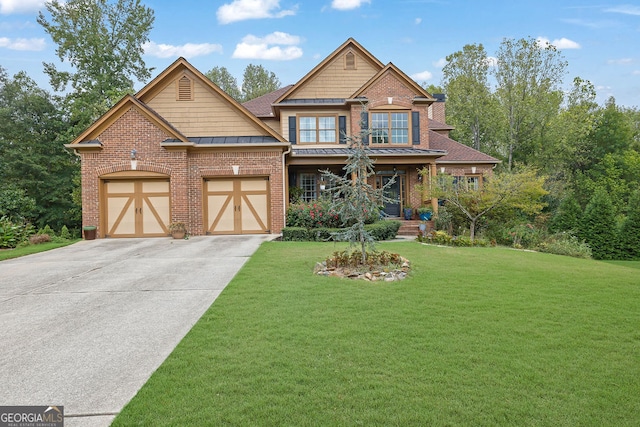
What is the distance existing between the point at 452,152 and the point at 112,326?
65.0 feet

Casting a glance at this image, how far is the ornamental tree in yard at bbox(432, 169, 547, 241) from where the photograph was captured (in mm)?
13681

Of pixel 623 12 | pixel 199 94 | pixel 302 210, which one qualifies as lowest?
pixel 302 210

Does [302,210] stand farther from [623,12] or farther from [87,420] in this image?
[623,12]

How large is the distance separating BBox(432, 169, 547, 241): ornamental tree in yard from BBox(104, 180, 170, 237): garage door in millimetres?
11089

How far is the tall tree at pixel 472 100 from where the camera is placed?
3056 cm

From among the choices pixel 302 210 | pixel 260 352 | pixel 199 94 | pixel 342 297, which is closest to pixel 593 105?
pixel 302 210

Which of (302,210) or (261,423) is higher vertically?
(302,210)

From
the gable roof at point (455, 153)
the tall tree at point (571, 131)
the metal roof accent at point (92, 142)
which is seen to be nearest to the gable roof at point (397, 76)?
the gable roof at point (455, 153)

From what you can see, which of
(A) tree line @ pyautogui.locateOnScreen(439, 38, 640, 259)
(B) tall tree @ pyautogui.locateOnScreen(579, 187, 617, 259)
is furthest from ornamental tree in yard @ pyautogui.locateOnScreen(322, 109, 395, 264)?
(A) tree line @ pyautogui.locateOnScreen(439, 38, 640, 259)

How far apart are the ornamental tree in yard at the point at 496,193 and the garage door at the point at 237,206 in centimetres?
710

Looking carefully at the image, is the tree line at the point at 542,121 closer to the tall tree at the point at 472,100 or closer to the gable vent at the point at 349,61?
the tall tree at the point at 472,100

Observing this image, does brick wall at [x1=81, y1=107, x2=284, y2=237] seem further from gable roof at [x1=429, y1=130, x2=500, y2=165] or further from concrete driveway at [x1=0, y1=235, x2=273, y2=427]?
gable roof at [x1=429, y1=130, x2=500, y2=165]

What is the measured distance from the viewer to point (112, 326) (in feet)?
16.5

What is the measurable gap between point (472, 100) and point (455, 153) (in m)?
12.6
